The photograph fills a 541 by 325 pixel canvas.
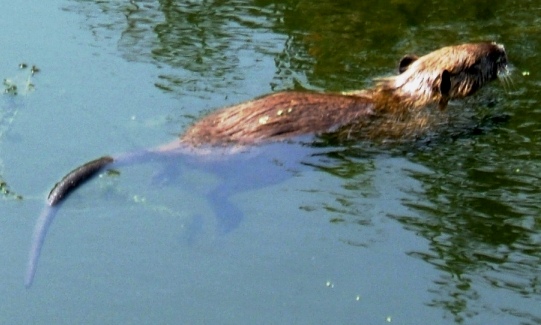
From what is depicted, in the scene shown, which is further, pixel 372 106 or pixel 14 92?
pixel 14 92

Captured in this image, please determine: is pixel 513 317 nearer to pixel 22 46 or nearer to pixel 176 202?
pixel 176 202

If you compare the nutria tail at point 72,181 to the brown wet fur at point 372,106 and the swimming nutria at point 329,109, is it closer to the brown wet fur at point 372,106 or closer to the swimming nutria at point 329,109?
the swimming nutria at point 329,109

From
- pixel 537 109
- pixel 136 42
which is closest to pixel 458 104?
pixel 537 109

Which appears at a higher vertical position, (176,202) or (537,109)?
(537,109)

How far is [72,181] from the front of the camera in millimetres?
4992

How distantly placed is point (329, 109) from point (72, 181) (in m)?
1.55

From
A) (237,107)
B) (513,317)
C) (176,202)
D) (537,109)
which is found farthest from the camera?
(537,109)

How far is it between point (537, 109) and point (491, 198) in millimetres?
1071

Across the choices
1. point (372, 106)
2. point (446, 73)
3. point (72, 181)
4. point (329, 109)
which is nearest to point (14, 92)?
point (72, 181)

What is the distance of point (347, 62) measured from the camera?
265 inches

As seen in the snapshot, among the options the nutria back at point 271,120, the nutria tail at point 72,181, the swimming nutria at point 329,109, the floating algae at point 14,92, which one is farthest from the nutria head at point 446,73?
the floating algae at point 14,92

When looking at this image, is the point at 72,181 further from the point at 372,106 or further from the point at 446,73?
the point at 446,73

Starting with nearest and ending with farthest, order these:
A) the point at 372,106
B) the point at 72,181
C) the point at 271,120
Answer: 1. the point at 72,181
2. the point at 271,120
3. the point at 372,106

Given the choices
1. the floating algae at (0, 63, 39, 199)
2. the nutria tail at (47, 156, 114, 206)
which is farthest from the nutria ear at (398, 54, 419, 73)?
the floating algae at (0, 63, 39, 199)
